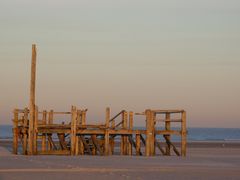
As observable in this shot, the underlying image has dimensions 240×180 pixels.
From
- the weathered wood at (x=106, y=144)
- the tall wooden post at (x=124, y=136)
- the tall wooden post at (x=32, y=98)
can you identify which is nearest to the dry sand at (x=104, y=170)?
the tall wooden post at (x=32, y=98)

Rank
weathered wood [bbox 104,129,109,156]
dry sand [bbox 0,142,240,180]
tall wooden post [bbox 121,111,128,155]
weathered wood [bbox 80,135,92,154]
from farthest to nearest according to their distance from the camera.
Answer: weathered wood [bbox 80,135,92,154] < tall wooden post [bbox 121,111,128,155] < weathered wood [bbox 104,129,109,156] < dry sand [bbox 0,142,240,180]

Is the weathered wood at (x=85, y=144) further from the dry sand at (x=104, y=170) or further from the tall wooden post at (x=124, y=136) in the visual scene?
the dry sand at (x=104, y=170)

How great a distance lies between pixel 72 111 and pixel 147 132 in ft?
12.5

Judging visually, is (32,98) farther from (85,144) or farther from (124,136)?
(124,136)

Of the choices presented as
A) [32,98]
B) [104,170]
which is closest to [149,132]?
[32,98]

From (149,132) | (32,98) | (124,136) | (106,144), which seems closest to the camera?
(32,98)

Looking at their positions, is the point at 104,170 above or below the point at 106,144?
below

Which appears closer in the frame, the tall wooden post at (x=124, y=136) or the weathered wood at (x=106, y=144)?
the weathered wood at (x=106, y=144)

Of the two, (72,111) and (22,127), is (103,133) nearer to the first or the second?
(72,111)

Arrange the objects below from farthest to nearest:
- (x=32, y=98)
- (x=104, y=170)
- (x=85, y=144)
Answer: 1. (x=85, y=144)
2. (x=32, y=98)
3. (x=104, y=170)

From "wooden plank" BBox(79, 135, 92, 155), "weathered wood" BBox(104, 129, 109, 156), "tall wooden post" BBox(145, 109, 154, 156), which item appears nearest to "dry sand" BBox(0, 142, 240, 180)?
"weathered wood" BBox(104, 129, 109, 156)

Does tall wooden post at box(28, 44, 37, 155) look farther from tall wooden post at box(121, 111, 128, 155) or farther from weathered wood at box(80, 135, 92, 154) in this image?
tall wooden post at box(121, 111, 128, 155)

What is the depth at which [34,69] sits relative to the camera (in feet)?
110

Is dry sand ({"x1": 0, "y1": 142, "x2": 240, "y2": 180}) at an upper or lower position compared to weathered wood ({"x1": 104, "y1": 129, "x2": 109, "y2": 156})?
lower
